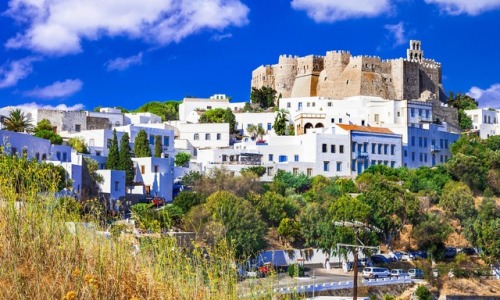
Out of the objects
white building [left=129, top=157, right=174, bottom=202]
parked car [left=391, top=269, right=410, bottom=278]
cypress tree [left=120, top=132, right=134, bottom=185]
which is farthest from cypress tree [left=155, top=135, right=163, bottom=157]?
parked car [left=391, top=269, right=410, bottom=278]

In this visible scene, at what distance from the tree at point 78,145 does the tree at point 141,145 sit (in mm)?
3294

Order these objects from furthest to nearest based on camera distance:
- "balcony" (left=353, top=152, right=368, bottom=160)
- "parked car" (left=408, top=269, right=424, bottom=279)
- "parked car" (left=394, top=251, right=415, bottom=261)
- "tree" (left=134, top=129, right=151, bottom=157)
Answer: "balcony" (left=353, top=152, right=368, bottom=160)
"tree" (left=134, top=129, right=151, bottom=157)
"parked car" (left=394, top=251, right=415, bottom=261)
"parked car" (left=408, top=269, right=424, bottom=279)

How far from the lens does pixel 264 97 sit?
3022 inches

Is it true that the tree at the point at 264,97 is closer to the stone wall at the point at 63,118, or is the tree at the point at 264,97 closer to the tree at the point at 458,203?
the stone wall at the point at 63,118

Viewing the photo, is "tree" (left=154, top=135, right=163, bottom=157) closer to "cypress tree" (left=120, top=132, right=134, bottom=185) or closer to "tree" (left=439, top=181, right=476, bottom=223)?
"cypress tree" (left=120, top=132, right=134, bottom=185)

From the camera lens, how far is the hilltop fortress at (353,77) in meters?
72.1

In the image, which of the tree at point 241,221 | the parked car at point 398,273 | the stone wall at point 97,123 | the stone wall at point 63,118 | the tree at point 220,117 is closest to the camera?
the tree at point 241,221

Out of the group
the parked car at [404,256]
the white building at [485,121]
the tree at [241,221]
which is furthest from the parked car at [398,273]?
the white building at [485,121]

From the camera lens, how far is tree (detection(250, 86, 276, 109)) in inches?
3007

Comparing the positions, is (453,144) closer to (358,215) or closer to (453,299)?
(358,215)

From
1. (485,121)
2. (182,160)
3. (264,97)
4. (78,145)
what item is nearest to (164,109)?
(264,97)

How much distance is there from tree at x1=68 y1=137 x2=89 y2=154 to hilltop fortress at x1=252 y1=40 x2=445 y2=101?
31774 millimetres

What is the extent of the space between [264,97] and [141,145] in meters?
29.9

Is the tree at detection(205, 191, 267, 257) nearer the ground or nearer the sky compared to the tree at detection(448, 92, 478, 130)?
nearer the ground
